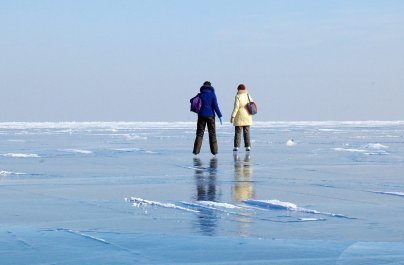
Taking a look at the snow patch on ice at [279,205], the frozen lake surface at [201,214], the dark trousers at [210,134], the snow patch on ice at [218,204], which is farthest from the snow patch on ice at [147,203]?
the dark trousers at [210,134]

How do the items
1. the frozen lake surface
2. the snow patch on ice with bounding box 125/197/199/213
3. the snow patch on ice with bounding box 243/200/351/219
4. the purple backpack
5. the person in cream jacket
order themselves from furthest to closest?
the person in cream jacket, the purple backpack, the snow patch on ice with bounding box 125/197/199/213, the snow patch on ice with bounding box 243/200/351/219, the frozen lake surface

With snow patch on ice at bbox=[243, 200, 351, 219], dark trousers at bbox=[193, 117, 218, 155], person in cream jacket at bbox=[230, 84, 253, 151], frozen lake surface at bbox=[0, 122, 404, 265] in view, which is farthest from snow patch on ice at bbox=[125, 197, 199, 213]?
person in cream jacket at bbox=[230, 84, 253, 151]

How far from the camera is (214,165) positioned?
48.2 feet

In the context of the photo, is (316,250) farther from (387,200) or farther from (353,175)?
(353,175)

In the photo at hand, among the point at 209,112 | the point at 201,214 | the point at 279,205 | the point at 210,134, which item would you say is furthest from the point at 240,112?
the point at 201,214

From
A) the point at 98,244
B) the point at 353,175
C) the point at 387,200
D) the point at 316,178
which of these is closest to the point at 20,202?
the point at 98,244

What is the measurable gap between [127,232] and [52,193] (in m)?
3.33

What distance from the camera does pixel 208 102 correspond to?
17984 mm

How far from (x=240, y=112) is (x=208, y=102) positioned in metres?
1.51

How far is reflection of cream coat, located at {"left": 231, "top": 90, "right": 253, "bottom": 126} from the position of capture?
1920 centimetres

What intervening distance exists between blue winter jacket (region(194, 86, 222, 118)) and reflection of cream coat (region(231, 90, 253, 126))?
1211mm

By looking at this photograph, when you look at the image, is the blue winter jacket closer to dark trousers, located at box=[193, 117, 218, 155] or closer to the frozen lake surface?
dark trousers, located at box=[193, 117, 218, 155]

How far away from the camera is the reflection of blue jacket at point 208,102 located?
17.9 meters

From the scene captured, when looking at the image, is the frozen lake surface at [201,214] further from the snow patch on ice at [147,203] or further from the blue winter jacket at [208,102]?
the blue winter jacket at [208,102]
